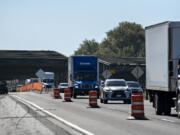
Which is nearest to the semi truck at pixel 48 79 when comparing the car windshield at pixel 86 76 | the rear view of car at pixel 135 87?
the car windshield at pixel 86 76

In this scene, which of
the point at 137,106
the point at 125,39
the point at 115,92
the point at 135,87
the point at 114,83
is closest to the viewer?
the point at 137,106

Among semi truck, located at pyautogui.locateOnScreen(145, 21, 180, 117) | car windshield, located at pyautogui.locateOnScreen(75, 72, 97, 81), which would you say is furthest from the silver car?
semi truck, located at pyautogui.locateOnScreen(145, 21, 180, 117)

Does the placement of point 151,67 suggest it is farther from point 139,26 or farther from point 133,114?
point 139,26

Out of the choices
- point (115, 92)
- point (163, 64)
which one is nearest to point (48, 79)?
point (115, 92)

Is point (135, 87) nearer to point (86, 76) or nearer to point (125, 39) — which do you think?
point (86, 76)

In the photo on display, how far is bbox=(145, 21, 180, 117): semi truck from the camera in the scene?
21.5 metres

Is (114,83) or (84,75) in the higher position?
(84,75)

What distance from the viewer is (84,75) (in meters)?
48.4

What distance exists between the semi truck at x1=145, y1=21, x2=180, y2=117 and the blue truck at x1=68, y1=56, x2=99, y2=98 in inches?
901

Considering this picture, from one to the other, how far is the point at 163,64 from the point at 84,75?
26411 millimetres

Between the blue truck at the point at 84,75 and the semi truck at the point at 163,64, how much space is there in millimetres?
22875

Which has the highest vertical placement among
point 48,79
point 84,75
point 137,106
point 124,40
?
point 124,40

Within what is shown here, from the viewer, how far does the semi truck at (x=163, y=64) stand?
847 inches

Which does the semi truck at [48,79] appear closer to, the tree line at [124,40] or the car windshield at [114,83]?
the car windshield at [114,83]
